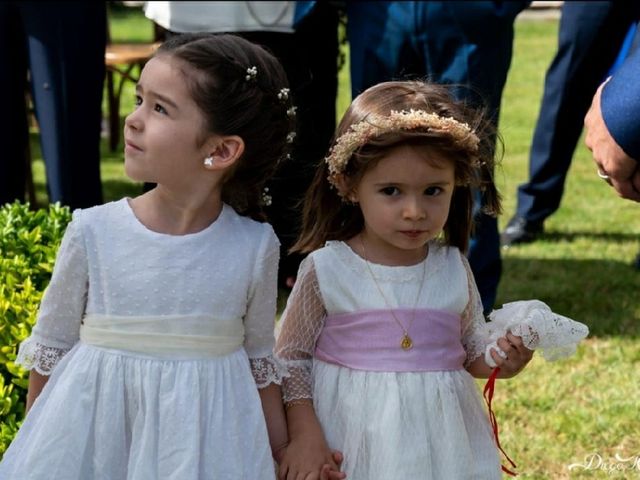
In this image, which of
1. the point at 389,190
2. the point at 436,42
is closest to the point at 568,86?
the point at 436,42

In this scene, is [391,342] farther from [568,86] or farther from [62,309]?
[568,86]

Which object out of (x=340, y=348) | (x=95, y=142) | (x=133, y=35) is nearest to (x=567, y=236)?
(x=95, y=142)

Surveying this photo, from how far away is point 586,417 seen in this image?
15.4 feet

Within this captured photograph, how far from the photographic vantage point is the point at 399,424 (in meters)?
3.06

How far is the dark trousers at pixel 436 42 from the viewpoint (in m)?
5.01

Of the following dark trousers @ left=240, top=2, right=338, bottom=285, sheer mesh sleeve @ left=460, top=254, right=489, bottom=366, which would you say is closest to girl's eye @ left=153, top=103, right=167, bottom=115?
sheer mesh sleeve @ left=460, top=254, right=489, bottom=366

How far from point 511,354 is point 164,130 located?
0.96 meters

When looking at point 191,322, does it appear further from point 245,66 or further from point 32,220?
point 32,220

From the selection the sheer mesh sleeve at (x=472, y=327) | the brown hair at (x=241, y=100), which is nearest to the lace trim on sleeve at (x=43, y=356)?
the brown hair at (x=241, y=100)

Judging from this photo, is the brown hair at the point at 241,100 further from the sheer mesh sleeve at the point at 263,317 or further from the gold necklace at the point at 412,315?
the gold necklace at the point at 412,315

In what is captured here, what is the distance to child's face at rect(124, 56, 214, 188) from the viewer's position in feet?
9.55

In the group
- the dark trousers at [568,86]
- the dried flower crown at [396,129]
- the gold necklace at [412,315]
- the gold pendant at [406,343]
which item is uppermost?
the dried flower crown at [396,129]

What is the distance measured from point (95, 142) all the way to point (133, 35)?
1762 cm

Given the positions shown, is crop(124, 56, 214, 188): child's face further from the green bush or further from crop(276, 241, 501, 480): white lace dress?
the green bush
